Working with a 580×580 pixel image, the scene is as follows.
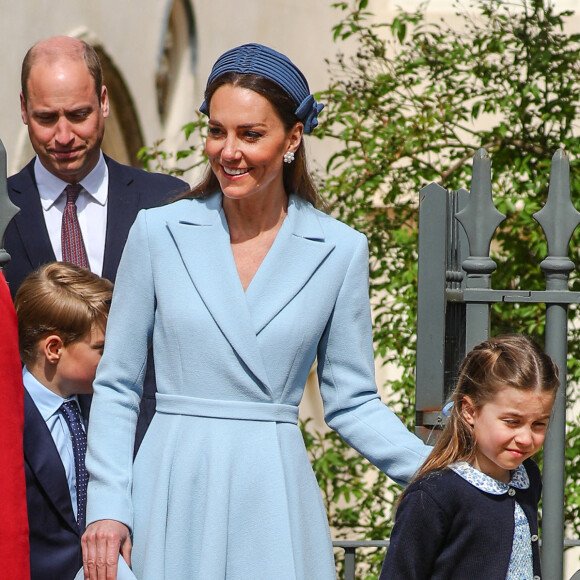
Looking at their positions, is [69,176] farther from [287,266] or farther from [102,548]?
[102,548]

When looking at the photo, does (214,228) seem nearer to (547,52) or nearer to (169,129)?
(547,52)

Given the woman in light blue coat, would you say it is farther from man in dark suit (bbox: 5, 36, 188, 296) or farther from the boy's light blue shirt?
man in dark suit (bbox: 5, 36, 188, 296)

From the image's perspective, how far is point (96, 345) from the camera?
2.99 m

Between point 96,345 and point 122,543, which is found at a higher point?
point 96,345

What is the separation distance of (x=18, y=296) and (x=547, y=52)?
2.94m

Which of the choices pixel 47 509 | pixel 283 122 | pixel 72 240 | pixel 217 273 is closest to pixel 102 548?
pixel 47 509

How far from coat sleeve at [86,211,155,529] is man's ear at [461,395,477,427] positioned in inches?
26.6

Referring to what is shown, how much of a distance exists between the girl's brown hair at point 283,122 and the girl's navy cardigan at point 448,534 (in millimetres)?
676

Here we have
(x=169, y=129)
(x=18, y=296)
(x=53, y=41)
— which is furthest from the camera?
(x=169, y=129)

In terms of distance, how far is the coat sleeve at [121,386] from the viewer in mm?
2389

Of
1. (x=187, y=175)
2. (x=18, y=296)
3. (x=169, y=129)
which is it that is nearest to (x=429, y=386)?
(x=18, y=296)

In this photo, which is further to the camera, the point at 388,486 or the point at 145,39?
the point at 145,39

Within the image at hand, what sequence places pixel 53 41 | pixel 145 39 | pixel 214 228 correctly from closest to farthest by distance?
pixel 214 228 → pixel 53 41 → pixel 145 39

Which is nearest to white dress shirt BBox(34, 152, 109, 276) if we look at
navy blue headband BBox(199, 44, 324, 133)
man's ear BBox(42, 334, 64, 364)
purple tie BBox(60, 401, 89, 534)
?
man's ear BBox(42, 334, 64, 364)
